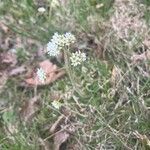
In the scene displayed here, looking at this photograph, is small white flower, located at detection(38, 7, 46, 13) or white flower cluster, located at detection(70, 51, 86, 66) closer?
white flower cluster, located at detection(70, 51, 86, 66)

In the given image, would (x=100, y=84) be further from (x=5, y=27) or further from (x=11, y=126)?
(x=5, y=27)

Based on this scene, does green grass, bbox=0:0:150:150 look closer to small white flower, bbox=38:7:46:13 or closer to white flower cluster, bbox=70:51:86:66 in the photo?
small white flower, bbox=38:7:46:13

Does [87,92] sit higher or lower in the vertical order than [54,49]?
lower

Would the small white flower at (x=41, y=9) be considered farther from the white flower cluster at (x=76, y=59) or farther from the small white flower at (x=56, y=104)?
the white flower cluster at (x=76, y=59)

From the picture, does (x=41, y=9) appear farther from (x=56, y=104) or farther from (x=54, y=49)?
(x=54, y=49)

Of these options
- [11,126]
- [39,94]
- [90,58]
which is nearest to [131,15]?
[90,58]

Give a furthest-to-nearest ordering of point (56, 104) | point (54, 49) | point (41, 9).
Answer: point (41, 9)
point (56, 104)
point (54, 49)

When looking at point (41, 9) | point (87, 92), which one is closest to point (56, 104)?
point (87, 92)

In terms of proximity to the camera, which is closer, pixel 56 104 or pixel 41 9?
pixel 56 104

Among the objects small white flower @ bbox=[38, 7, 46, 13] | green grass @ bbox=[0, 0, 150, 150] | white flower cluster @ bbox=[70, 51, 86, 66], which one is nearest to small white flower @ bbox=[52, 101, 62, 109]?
green grass @ bbox=[0, 0, 150, 150]
